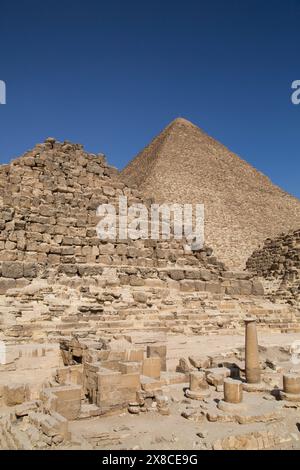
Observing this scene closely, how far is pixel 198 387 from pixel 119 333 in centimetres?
411

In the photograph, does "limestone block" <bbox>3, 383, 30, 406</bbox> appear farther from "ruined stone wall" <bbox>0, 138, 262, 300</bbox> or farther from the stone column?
"ruined stone wall" <bbox>0, 138, 262, 300</bbox>

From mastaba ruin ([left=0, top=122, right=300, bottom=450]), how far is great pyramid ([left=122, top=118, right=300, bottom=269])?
91.4 ft

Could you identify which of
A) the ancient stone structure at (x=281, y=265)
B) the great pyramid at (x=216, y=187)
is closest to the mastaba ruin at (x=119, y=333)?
the ancient stone structure at (x=281, y=265)

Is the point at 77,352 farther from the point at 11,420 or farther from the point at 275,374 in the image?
the point at 275,374

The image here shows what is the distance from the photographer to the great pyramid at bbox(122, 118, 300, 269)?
54.5 metres

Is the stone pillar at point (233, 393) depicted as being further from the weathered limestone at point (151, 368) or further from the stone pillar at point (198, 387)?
the weathered limestone at point (151, 368)

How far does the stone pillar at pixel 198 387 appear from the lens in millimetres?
6716

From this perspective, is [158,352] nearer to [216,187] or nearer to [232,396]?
[232,396]

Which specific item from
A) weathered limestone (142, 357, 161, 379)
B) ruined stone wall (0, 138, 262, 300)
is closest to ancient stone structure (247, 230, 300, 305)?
ruined stone wall (0, 138, 262, 300)

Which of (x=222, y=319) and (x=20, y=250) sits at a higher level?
(x=20, y=250)

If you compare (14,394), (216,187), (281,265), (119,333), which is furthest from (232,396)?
(216,187)
